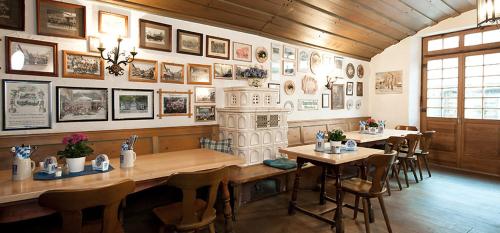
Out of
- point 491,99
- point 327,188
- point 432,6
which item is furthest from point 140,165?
point 491,99

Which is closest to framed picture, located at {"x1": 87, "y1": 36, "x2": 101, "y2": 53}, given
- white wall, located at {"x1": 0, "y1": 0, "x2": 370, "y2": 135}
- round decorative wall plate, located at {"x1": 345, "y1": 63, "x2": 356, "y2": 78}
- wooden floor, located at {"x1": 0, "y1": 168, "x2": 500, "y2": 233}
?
white wall, located at {"x1": 0, "y1": 0, "x2": 370, "y2": 135}

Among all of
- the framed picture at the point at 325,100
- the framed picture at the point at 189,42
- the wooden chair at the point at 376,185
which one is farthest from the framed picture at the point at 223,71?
the framed picture at the point at 325,100

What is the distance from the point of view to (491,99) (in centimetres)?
517

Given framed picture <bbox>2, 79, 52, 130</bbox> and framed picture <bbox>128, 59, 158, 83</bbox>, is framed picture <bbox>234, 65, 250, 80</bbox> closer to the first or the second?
framed picture <bbox>128, 59, 158, 83</bbox>

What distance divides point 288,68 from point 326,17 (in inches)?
40.5

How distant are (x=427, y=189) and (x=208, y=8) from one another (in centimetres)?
414

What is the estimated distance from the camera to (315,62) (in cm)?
544

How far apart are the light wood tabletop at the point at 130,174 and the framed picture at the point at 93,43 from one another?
3.90 feet

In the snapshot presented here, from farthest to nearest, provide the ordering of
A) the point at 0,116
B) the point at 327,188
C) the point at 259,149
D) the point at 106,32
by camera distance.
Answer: the point at 327,188, the point at 259,149, the point at 106,32, the point at 0,116

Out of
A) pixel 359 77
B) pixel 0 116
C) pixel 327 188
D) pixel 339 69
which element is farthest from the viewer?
pixel 359 77

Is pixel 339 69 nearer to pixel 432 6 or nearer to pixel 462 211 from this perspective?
pixel 432 6

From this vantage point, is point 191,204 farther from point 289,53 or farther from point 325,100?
point 325,100

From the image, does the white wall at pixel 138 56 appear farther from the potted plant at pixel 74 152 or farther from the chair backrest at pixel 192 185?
the chair backrest at pixel 192 185

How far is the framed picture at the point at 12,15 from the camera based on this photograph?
2441 mm
